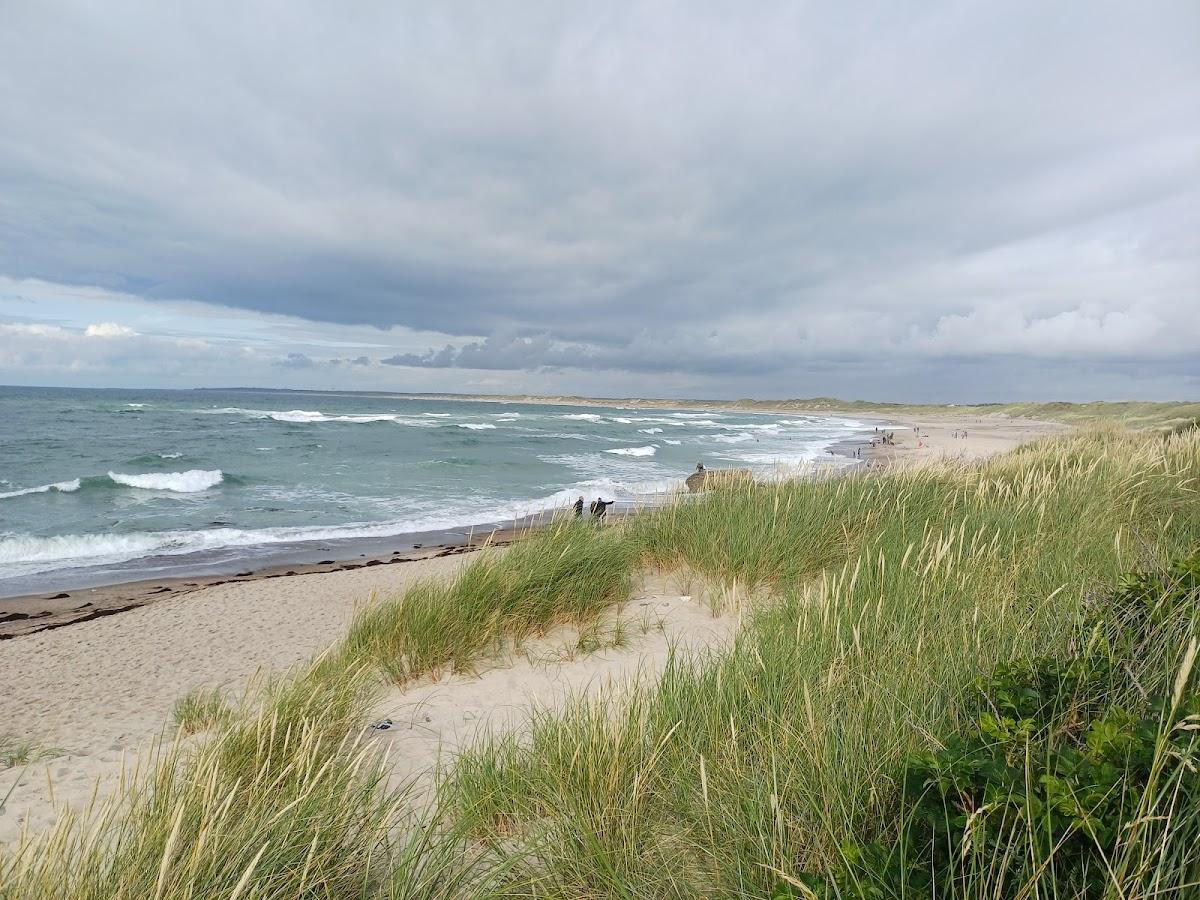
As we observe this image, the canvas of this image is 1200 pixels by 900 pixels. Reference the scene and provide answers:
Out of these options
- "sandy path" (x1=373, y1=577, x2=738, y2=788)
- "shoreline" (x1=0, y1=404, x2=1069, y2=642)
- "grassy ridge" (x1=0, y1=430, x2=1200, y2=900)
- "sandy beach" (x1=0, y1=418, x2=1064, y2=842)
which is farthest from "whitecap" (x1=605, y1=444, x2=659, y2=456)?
"grassy ridge" (x1=0, y1=430, x2=1200, y2=900)

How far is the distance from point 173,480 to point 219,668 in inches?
776

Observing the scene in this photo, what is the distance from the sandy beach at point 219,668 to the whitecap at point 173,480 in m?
12.8

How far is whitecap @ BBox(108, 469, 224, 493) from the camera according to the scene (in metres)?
22.5

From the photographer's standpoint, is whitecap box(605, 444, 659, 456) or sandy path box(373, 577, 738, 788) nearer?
sandy path box(373, 577, 738, 788)

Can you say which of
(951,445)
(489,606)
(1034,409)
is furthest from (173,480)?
(1034,409)

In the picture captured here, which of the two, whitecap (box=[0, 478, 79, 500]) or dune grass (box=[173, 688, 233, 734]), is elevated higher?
dune grass (box=[173, 688, 233, 734])

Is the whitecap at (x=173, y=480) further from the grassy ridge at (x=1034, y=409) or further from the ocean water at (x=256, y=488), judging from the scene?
the grassy ridge at (x=1034, y=409)

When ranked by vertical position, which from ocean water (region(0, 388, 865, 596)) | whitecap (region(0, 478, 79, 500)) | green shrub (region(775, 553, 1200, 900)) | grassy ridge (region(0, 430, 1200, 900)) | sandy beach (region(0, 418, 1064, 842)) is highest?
green shrub (region(775, 553, 1200, 900))

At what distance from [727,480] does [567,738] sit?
637cm

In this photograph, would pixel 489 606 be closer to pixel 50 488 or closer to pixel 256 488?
pixel 256 488

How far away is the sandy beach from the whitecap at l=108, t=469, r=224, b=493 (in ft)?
42.0

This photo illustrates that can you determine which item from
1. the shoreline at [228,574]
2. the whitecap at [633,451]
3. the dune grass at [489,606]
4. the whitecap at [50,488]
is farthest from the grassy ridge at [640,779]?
the whitecap at [633,451]

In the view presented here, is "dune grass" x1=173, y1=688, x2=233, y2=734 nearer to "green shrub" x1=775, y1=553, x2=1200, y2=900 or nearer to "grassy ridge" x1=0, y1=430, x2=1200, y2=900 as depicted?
"grassy ridge" x1=0, y1=430, x2=1200, y2=900

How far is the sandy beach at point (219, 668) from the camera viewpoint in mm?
4176
